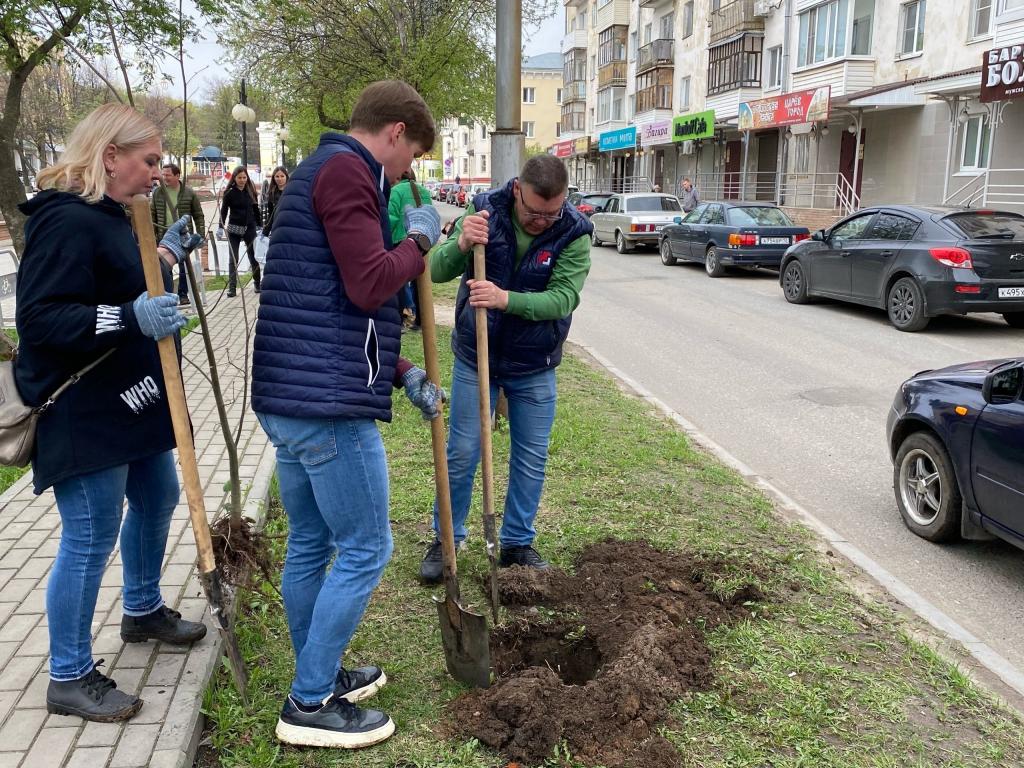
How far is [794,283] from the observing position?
13977 millimetres

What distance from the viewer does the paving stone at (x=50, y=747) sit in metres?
2.62

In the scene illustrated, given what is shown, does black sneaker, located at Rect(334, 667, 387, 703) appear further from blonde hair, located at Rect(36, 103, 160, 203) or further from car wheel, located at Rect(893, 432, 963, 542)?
car wheel, located at Rect(893, 432, 963, 542)

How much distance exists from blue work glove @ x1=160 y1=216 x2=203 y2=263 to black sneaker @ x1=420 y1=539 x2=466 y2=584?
1.79 meters

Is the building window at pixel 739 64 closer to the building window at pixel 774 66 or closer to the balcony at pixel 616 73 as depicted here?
the building window at pixel 774 66

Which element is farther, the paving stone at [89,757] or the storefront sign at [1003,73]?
the storefront sign at [1003,73]

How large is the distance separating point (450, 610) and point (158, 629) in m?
1.17

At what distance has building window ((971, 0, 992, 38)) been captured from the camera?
2039cm

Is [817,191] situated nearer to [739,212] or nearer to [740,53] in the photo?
[740,53]

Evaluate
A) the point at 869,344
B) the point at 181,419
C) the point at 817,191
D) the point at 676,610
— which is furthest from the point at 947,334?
the point at 817,191

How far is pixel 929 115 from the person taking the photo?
875 inches

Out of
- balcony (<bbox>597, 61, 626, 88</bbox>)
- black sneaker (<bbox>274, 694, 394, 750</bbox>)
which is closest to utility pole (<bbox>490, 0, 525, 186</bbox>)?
black sneaker (<bbox>274, 694, 394, 750</bbox>)

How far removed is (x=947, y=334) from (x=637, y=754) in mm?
9943

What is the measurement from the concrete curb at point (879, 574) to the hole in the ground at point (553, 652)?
1528 mm

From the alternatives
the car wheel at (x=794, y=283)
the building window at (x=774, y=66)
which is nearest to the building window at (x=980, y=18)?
the building window at (x=774, y=66)
